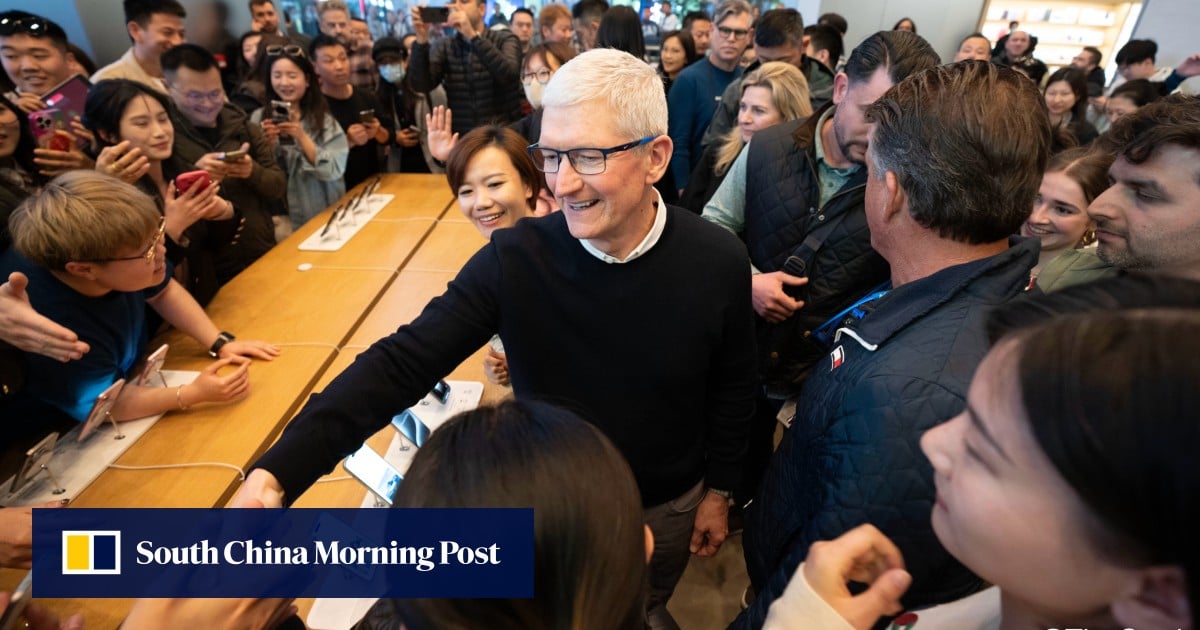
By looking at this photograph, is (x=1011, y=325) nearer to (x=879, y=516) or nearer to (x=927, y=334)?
(x=927, y=334)

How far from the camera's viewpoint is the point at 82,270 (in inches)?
56.4

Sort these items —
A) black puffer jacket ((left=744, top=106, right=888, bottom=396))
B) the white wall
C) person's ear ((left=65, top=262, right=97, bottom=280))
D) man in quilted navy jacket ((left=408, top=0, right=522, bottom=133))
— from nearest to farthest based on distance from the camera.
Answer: person's ear ((left=65, top=262, right=97, bottom=280)) → black puffer jacket ((left=744, top=106, right=888, bottom=396)) → man in quilted navy jacket ((left=408, top=0, right=522, bottom=133)) → the white wall

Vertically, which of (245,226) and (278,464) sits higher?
(278,464)

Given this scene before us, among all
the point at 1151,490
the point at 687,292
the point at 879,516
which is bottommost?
the point at 879,516

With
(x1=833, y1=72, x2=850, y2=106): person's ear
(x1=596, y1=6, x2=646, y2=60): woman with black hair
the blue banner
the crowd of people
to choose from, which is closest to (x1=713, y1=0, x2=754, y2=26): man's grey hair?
(x1=596, y1=6, x2=646, y2=60): woman with black hair

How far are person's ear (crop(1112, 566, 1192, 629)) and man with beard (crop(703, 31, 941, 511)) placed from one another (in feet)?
3.86

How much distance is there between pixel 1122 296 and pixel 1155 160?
108 cm

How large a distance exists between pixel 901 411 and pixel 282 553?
973 mm

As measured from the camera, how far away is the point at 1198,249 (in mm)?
1117

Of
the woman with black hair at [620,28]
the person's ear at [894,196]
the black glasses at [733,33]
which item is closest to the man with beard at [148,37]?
the woman with black hair at [620,28]

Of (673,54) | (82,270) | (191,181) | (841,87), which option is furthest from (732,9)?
(82,270)

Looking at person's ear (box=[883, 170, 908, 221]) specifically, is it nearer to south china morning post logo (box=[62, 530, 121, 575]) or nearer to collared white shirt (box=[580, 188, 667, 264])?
collared white shirt (box=[580, 188, 667, 264])

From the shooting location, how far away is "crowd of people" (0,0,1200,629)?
472 mm

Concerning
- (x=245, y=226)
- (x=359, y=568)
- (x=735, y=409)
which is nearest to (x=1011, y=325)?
(x=735, y=409)
